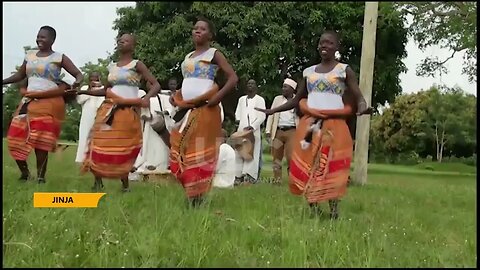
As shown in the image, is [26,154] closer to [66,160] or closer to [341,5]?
[66,160]

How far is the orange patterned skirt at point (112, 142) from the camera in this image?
17.7 feet

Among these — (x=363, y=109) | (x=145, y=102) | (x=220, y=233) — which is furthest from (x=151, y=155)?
(x=220, y=233)

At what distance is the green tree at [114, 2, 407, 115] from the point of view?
180 inches

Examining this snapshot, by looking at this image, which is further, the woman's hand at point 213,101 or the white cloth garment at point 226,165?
the white cloth garment at point 226,165

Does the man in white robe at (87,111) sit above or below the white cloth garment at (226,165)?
above

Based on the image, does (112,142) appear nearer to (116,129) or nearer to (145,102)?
(116,129)

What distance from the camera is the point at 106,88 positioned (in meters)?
5.47

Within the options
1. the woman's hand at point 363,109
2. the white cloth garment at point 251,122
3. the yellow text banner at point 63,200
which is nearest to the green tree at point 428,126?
the woman's hand at point 363,109

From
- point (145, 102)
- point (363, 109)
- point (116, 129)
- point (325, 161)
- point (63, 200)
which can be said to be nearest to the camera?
point (63, 200)

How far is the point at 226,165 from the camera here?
269 inches

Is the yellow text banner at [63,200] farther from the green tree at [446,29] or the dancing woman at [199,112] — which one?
the green tree at [446,29]

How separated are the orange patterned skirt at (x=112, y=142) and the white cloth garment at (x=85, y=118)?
41 millimetres

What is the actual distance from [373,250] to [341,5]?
2.03m

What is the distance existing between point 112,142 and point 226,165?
1.69 metres
